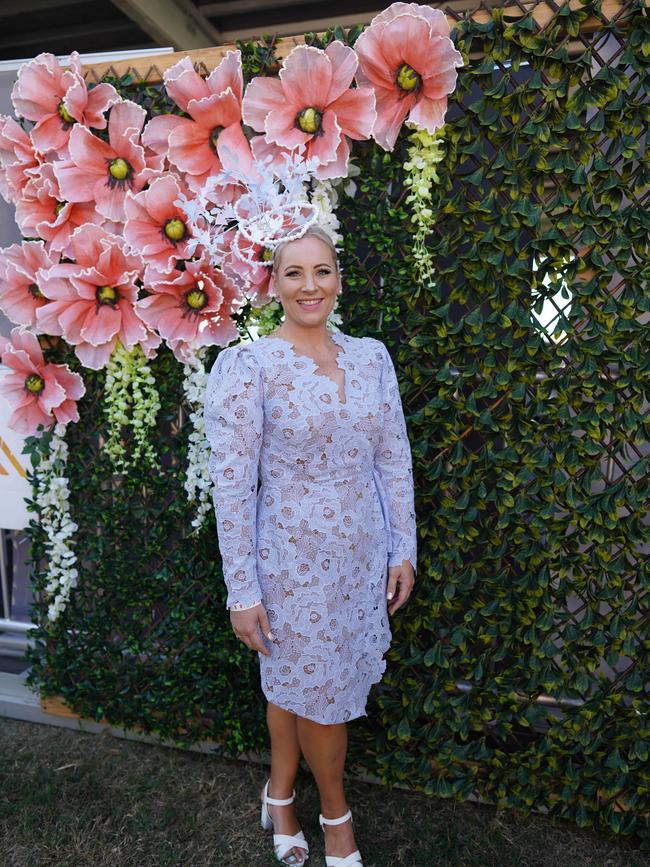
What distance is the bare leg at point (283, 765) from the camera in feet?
6.23

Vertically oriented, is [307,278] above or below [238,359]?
above

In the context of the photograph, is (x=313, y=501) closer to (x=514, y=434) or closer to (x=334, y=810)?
(x=514, y=434)

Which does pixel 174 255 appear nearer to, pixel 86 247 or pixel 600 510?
pixel 86 247

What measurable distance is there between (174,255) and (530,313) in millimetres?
1098

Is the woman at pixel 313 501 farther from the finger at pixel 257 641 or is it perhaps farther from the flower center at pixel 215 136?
the flower center at pixel 215 136

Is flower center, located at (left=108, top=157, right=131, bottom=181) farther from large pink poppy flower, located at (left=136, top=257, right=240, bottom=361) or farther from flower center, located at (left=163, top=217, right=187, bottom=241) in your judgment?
large pink poppy flower, located at (left=136, top=257, right=240, bottom=361)

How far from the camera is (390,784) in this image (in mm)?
2213

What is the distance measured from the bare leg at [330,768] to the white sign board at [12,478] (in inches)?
55.9

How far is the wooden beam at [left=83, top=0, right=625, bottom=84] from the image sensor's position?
68.5 inches

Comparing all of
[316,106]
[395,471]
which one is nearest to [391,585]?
[395,471]

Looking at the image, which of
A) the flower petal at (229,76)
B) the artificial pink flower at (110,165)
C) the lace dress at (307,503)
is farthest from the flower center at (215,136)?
the lace dress at (307,503)

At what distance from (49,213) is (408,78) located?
4.09 ft

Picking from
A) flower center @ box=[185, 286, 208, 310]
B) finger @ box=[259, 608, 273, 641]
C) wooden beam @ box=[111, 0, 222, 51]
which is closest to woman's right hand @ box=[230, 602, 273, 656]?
finger @ box=[259, 608, 273, 641]

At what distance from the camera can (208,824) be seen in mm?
2084
